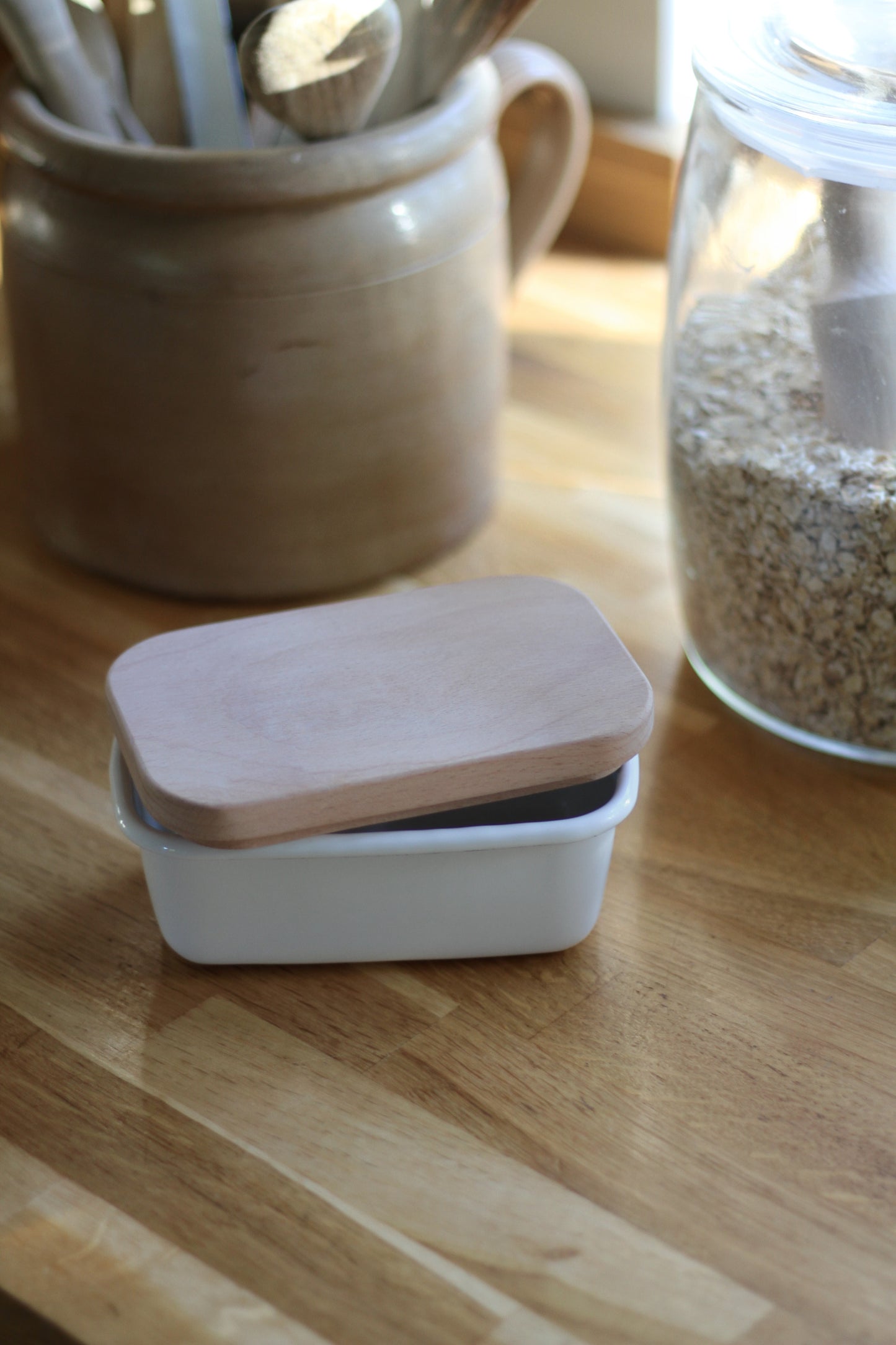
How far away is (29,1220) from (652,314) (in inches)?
22.6

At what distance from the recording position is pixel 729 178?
508 millimetres

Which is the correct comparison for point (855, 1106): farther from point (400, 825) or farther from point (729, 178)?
point (729, 178)

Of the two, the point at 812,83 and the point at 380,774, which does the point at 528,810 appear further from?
the point at 812,83

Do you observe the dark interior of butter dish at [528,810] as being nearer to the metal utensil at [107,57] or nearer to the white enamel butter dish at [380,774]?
the white enamel butter dish at [380,774]

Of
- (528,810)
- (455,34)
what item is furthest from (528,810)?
(455,34)

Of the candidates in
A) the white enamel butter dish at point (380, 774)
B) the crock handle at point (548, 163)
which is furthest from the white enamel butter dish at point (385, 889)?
the crock handle at point (548, 163)

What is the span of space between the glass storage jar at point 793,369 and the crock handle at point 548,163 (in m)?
0.14

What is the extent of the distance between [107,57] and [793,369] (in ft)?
0.99

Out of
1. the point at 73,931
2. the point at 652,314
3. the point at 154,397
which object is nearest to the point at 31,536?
the point at 154,397

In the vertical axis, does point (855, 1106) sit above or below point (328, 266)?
below

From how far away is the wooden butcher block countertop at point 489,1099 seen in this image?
35cm

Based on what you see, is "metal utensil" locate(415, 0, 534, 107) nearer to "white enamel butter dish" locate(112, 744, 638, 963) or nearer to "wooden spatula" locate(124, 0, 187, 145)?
"wooden spatula" locate(124, 0, 187, 145)

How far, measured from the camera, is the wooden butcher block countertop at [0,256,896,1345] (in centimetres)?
35

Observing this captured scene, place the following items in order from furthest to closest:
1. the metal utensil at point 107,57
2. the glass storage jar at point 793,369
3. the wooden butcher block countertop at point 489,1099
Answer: the metal utensil at point 107,57, the glass storage jar at point 793,369, the wooden butcher block countertop at point 489,1099
